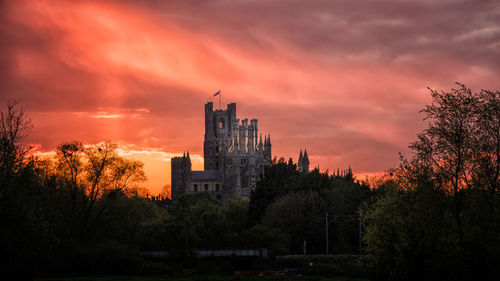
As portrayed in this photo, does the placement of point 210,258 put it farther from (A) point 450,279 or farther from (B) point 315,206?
(A) point 450,279

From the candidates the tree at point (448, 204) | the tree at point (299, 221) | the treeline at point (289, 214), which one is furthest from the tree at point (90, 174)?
the tree at point (448, 204)

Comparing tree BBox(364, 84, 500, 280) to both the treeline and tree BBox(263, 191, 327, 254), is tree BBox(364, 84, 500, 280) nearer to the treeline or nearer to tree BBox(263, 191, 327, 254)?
the treeline

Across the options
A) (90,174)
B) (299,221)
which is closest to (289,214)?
(299,221)

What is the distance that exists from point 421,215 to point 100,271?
114 ft

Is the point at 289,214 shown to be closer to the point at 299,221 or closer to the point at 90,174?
the point at 299,221

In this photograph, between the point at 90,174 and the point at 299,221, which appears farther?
the point at 299,221

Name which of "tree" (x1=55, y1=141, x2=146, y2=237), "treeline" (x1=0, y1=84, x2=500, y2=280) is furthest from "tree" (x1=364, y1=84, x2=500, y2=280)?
"tree" (x1=55, y1=141, x2=146, y2=237)

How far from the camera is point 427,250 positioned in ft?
127

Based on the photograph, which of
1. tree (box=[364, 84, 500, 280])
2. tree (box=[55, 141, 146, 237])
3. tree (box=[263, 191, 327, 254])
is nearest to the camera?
tree (box=[364, 84, 500, 280])

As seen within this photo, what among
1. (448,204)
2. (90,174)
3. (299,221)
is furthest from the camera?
(299,221)

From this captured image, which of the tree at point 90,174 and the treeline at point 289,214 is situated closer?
the treeline at point 289,214

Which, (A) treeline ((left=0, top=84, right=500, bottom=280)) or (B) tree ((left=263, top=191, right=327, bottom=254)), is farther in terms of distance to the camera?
(B) tree ((left=263, top=191, right=327, bottom=254))

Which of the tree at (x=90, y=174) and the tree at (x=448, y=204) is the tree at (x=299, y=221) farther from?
the tree at (x=448, y=204)

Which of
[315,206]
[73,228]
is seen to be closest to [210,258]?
[73,228]
